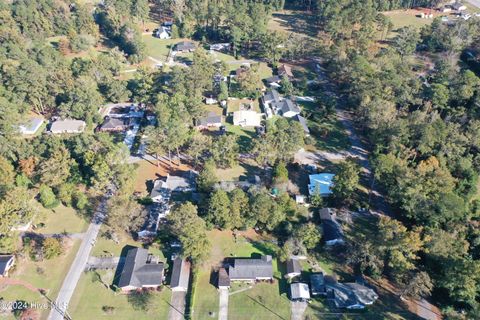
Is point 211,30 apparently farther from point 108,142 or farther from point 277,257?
point 277,257

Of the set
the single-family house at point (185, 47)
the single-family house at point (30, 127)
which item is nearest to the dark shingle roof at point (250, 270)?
the single-family house at point (30, 127)

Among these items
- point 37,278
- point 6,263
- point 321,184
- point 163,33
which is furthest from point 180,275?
point 163,33

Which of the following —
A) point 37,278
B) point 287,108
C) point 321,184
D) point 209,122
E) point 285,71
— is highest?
point 285,71

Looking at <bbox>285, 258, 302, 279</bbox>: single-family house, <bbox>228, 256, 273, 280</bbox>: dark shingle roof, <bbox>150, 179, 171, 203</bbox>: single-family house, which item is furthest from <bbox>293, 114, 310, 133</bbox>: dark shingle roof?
<bbox>228, 256, 273, 280</bbox>: dark shingle roof

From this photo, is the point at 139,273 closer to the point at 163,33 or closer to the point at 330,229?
the point at 330,229

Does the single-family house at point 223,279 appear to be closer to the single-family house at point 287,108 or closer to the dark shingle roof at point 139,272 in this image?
the dark shingle roof at point 139,272

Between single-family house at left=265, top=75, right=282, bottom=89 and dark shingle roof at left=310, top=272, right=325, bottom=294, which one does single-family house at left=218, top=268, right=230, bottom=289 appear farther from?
single-family house at left=265, top=75, right=282, bottom=89

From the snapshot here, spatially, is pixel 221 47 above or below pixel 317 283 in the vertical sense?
above
